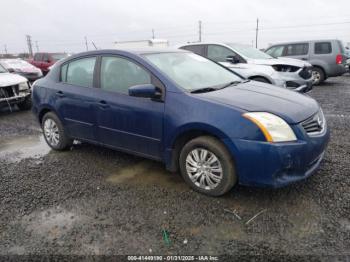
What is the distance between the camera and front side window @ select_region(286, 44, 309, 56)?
466 inches

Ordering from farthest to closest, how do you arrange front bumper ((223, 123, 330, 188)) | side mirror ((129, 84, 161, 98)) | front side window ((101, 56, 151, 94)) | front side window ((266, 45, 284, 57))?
front side window ((266, 45, 284, 57)) → front side window ((101, 56, 151, 94)) → side mirror ((129, 84, 161, 98)) → front bumper ((223, 123, 330, 188))

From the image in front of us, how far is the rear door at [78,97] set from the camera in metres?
4.19

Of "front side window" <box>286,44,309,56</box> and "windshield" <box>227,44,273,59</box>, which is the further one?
"front side window" <box>286,44,309,56</box>

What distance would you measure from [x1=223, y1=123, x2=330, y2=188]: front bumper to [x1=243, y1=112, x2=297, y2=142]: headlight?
0.19 ft

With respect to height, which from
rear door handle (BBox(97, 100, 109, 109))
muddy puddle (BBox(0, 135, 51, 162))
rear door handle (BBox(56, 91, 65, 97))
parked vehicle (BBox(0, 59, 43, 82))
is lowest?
muddy puddle (BBox(0, 135, 51, 162))

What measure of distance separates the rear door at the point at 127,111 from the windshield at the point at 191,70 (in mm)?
231

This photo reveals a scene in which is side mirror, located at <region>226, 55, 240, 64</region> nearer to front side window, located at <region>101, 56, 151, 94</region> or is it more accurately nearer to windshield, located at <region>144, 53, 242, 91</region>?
windshield, located at <region>144, 53, 242, 91</region>

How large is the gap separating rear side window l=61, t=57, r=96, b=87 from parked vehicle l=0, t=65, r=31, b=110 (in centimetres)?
409

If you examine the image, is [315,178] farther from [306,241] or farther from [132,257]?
[132,257]

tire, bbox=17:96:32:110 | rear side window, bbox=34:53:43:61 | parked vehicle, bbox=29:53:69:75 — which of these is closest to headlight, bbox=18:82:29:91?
tire, bbox=17:96:32:110

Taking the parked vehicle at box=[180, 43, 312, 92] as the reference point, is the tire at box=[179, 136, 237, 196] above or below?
below

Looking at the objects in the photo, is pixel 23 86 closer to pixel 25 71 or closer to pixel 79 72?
pixel 79 72

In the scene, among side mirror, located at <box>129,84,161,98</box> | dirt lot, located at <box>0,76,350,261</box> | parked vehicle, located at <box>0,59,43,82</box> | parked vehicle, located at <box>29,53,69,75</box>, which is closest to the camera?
dirt lot, located at <box>0,76,350,261</box>

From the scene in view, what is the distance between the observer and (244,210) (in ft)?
10.0
